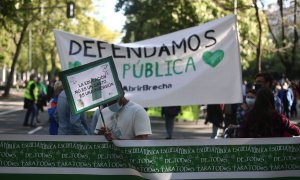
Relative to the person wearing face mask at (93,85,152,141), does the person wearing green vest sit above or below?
below

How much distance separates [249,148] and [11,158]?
206 cm

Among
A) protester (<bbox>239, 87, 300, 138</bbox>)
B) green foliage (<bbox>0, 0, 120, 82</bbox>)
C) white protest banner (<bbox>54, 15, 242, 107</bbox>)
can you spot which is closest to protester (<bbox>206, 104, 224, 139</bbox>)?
white protest banner (<bbox>54, 15, 242, 107</bbox>)

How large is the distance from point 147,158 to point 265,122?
1375 mm

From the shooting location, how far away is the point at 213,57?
889 cm

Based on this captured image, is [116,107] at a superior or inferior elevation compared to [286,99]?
superior

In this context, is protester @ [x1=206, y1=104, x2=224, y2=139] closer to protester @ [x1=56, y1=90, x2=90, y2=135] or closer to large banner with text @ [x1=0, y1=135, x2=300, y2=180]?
protester @ [x1=56, y1=90, x2=90, y2=135]

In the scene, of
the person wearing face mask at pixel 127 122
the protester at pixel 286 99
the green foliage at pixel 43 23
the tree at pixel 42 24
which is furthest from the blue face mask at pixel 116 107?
the tree at pixel 42 24

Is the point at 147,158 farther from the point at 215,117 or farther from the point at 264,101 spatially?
the point at 215,117

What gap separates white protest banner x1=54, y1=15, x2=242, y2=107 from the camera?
8719 mm

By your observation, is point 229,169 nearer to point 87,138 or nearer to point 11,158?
point 87,138

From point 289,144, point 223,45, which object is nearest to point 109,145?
point 289,144

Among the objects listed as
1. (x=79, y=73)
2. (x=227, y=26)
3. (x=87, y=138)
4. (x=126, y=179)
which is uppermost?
(x=227, y=26)

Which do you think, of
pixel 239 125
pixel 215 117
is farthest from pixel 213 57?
pixel 215 117

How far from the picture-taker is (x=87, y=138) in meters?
5.17
